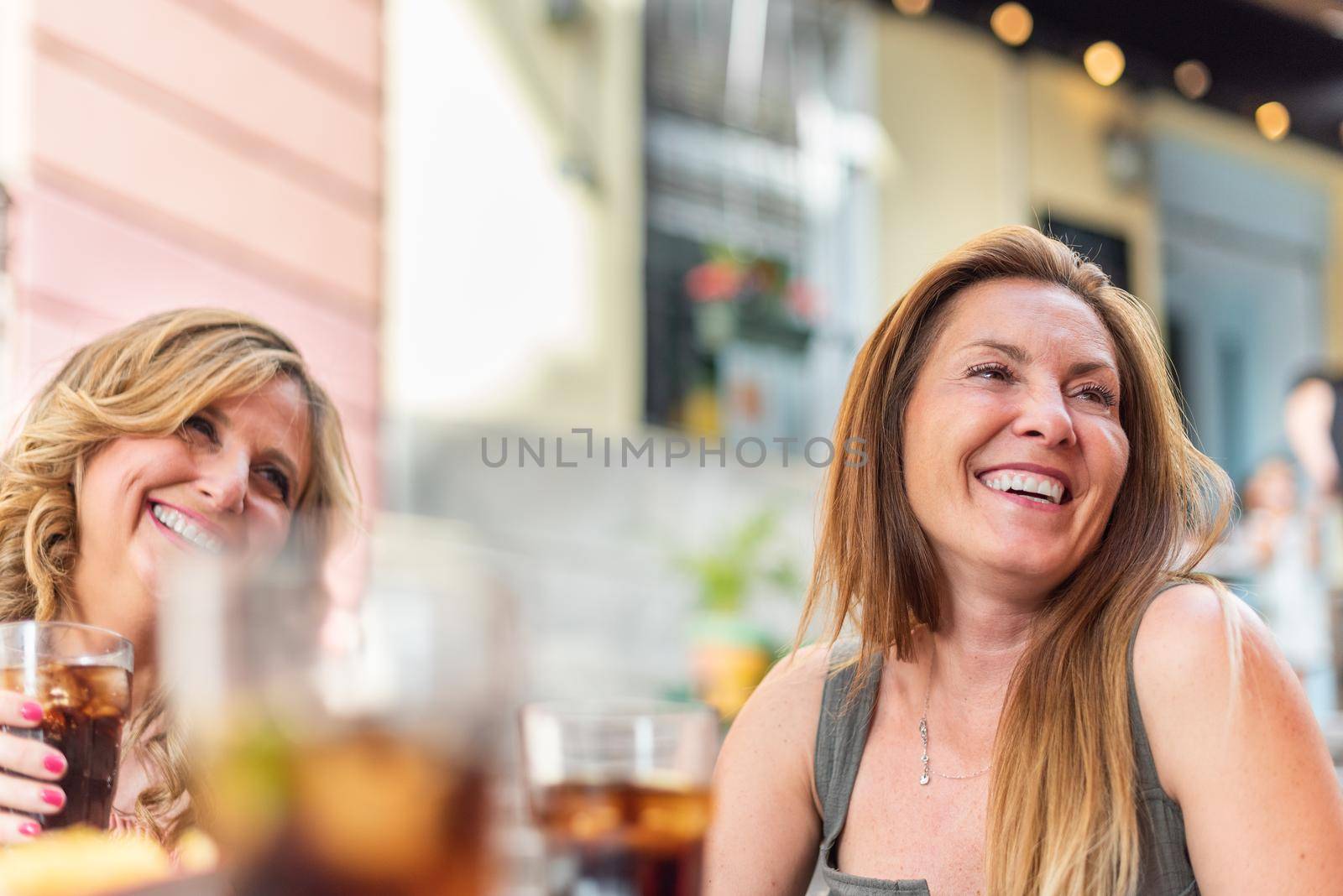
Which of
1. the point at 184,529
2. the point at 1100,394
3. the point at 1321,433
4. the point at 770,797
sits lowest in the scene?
the point at 770,797

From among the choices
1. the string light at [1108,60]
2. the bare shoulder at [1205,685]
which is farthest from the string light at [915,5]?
the bare shoulder at [1205,685]

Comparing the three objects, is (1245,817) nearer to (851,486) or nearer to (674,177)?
(851,486)

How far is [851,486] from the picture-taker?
4.00ft

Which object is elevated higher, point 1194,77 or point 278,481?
point 1194,77

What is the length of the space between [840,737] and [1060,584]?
226 mm

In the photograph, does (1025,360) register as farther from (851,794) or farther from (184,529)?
(184,529)

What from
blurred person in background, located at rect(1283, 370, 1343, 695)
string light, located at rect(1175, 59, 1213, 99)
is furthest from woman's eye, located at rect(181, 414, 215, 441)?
blurred person in background, located at rect(1283, 370, 1343, 695)

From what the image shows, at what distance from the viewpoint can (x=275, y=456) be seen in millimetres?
951

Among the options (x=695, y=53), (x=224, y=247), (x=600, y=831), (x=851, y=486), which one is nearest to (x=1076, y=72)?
(x=695, y=53)

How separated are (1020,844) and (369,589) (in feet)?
2.43

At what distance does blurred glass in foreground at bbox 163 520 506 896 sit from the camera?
344mm

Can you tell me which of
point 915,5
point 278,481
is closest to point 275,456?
point 278,481

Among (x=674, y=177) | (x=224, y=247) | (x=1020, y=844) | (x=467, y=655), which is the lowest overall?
(x=1020, y=844)

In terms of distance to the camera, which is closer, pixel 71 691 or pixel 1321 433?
pixel 71 691
